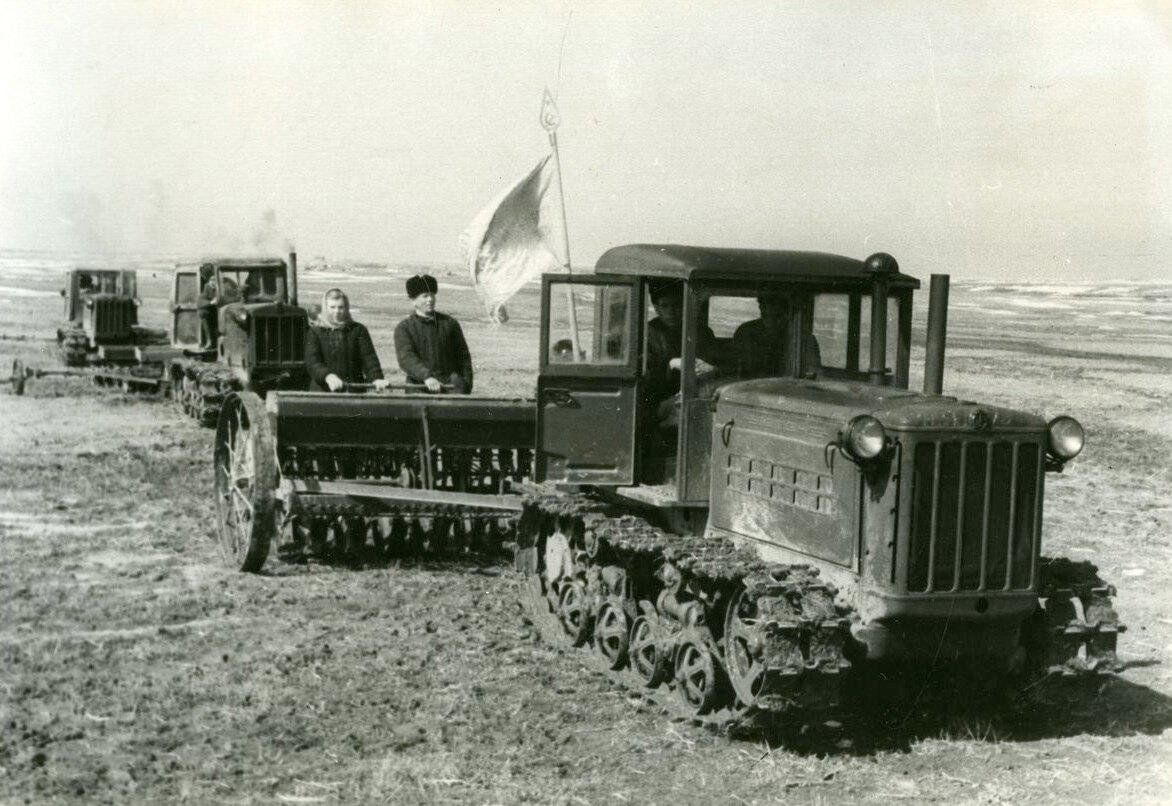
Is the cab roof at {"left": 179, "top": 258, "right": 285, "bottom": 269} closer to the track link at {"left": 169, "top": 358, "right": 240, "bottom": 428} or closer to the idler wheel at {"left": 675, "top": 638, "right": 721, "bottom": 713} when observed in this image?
the track link at {"left": 169, "top": 358, "right": 240, "bottom": 428}

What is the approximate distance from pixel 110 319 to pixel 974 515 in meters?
21.7

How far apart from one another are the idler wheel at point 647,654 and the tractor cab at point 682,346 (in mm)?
687

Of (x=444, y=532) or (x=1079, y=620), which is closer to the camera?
(x=1079, y=620)

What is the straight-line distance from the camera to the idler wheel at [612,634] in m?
7.61

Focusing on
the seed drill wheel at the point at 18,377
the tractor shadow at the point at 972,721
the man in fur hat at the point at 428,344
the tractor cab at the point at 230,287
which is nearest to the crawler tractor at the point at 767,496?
the tractor shadow at the point at 972,721

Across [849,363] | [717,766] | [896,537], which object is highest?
[849,363]

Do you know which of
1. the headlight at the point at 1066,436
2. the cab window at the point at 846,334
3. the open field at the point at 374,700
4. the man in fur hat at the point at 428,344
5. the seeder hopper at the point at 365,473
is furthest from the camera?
the man in fur hat at the point at 428,344

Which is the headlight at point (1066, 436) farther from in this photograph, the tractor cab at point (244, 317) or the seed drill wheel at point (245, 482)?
the tractor cab at point (244, 317)

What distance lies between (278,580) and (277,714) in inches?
117

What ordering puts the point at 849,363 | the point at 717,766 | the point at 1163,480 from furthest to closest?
the point at 1163,480 < the point at 849,363 < the point at 717,766

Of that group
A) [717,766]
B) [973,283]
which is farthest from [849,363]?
[973,283]

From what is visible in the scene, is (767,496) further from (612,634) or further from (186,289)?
(186,289)

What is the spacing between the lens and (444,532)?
34.0ft

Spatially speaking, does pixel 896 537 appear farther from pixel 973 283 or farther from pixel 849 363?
pixel 973 283
